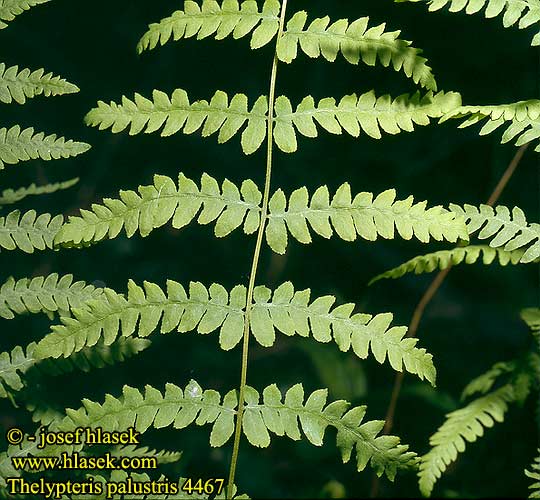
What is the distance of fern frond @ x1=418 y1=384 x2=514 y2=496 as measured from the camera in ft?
6.95

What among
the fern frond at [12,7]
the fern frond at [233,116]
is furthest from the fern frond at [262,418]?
the fern frond at [12,7]

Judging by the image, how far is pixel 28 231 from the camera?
1.96 m

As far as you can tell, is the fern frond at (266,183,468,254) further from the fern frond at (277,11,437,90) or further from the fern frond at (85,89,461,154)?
the fern frond at (277,11,437,90)

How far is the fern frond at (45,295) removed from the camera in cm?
193

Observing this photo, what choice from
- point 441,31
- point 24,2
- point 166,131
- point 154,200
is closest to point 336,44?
point 166,131

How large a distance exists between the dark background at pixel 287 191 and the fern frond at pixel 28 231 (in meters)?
1.56

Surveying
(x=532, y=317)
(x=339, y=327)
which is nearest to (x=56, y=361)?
(x=339, y=327)

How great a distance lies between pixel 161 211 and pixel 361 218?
0.49 meters

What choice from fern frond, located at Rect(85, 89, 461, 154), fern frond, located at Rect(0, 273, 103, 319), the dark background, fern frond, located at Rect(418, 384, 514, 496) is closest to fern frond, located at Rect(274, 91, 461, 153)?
fern frond, located at Rect(85, 89, 461, 154)

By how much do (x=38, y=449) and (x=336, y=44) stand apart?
1352mm

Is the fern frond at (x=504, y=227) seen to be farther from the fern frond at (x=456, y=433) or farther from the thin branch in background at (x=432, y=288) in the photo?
the fern frond at (x=456, y=433)

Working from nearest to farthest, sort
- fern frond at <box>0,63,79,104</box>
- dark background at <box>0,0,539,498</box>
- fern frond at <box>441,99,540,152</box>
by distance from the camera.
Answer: fern frond at <box>441,99,540,152</box> → fern frond at <box>0,63,79,104</box> → dark background at <box>0,0,539,498</box>

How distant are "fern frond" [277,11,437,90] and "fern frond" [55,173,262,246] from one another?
37 centimetres

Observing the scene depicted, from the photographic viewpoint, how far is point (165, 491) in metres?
1.93
